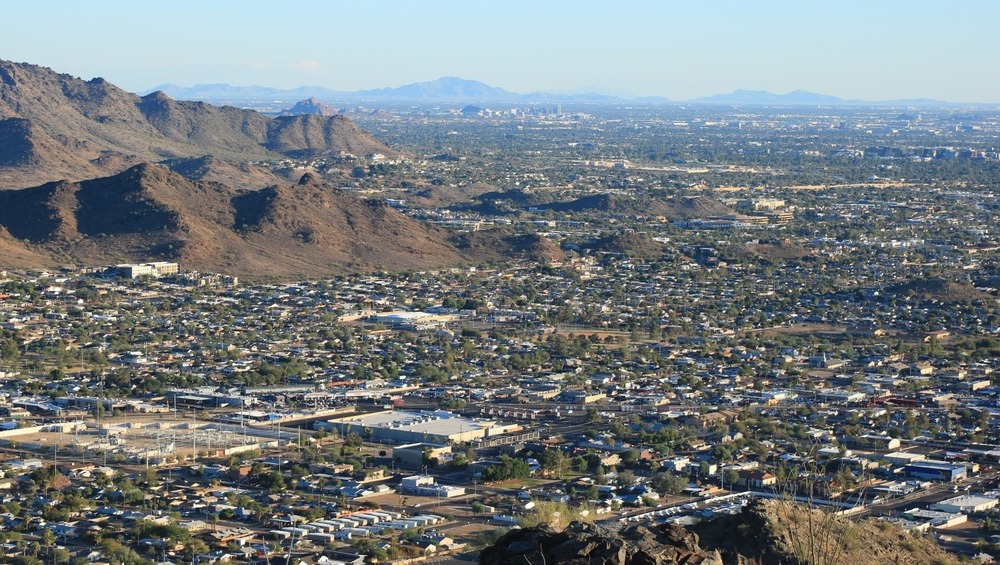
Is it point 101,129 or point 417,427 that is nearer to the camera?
point 417,427

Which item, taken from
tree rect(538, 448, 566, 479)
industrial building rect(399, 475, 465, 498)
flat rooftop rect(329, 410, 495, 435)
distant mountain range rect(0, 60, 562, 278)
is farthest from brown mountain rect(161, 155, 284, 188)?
industrial building rect(399, 475, 465, 498)

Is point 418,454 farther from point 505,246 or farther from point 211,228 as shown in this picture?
point 505,246

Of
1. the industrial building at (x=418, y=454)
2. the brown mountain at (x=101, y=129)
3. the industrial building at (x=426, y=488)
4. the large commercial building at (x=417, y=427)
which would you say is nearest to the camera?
the industrial building at (x=426, y=488)

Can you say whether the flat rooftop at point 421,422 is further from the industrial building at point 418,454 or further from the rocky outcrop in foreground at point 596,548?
the rocky outcrop in foreground at point 596,548

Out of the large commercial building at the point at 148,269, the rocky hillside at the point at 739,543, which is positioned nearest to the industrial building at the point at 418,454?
the rocky hillside at the point at 739,543

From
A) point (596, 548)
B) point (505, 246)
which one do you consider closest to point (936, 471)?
point (596, 548)

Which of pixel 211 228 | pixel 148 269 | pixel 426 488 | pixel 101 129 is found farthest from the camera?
pixel 101 129
